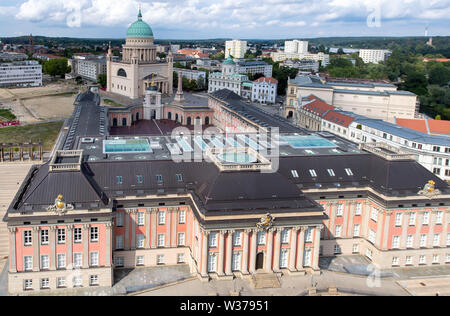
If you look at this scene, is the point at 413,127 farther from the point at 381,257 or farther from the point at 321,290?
the point at 321,290

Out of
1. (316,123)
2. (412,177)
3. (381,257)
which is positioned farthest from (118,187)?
(316,123)

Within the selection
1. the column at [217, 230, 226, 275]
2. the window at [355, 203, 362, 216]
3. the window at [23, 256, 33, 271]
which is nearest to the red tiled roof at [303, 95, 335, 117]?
the window at [355, 203, 362, 216]

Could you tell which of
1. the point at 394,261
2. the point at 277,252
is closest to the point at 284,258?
the point at 277,252

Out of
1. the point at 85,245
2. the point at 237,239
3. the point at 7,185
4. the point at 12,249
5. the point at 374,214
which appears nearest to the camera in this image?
the point at 12,249

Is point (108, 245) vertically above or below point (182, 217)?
below

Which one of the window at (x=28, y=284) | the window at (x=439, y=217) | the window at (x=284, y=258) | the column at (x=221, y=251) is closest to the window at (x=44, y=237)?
the window at (x=28, y=284)

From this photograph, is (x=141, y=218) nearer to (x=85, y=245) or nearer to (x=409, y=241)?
(x=85, y=245)

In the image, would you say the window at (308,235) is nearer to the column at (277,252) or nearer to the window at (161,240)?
the column at (277,252)

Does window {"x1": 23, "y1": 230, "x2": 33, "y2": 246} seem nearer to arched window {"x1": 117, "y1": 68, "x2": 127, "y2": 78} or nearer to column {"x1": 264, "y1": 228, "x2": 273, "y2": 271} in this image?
column {"x1": 264, "y1": 228, "x2": 273, "y2": 271}
